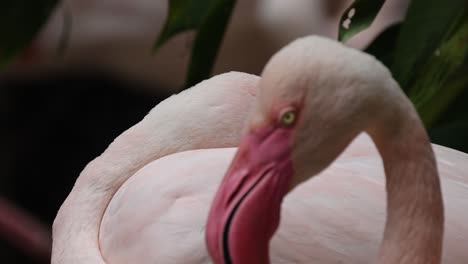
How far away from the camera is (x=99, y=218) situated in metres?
1.09

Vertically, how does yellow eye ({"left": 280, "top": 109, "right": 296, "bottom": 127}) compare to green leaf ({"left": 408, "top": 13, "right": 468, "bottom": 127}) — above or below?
above

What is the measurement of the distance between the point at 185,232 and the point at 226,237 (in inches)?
9.3

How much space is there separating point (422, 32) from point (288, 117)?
1.26 ft

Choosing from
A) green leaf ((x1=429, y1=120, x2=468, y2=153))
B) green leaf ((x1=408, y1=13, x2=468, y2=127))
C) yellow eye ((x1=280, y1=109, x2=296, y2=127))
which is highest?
yellow eye ((x1=280, y1=109, x2=296, y2=127))

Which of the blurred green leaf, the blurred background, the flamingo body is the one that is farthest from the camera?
the blurred background

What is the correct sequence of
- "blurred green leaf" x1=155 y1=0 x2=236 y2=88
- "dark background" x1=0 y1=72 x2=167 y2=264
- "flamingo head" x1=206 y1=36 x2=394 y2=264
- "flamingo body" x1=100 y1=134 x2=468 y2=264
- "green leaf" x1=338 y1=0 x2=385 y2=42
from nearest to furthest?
1. "flamingo head" x1=206 y1=36 x2=394 y2=264
2. "flamingo body" x1=100 y1=134 x2=468 y2=264
3. "green leaf" x1=338 y1=0 x2=385 y2=42
4. "blurred green leaf" x1=155 y1=0 x2=236 y2=88
5. "dark background" x1=0 y1=72 x2=167 y2=264

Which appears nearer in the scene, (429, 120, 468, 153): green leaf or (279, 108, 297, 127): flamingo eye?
(279, 108, 297, 127): flamingo eye

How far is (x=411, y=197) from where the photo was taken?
2.48 feet

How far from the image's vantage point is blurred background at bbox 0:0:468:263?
9.29 feet

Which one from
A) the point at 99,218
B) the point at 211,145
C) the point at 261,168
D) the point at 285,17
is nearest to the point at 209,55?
the point at 211,145

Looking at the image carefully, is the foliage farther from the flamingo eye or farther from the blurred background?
the blurred background

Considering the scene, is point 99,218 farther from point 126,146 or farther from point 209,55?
point 209,55

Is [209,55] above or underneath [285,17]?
above

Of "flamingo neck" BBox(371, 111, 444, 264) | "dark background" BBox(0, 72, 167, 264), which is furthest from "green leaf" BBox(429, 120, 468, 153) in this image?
"dark background" BBox(0, 72, 167, 264)
